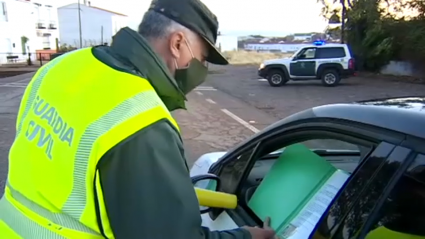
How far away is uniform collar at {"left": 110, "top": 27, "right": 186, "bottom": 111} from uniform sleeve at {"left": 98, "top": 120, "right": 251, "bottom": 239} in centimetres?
22

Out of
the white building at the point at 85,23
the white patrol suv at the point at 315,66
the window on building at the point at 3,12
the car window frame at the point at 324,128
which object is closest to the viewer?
the car window frame at the point at 324,128

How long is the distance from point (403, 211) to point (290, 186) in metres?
0.58

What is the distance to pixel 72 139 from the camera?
1.21 metres

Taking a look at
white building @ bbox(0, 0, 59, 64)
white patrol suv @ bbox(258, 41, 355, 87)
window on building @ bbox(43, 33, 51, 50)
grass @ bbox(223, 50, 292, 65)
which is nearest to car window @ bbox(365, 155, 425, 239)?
white patrol suv @ bbox(258, 41, 355, 87)

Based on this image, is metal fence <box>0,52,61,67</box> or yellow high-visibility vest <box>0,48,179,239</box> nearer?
yellow high-visibility vest <box>0,48,179,239</box>

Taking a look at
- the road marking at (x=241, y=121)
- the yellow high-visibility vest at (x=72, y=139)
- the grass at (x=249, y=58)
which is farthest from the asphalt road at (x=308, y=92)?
the grass at (x=249, y=58)

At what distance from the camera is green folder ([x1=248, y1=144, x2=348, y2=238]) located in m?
1.82

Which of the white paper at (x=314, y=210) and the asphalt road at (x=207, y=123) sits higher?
the white paper at (x=314, y=210)

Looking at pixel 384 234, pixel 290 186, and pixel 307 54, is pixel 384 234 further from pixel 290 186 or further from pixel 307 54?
pixel 307 54

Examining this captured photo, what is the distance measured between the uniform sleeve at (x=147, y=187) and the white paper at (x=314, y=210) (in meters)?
0.65

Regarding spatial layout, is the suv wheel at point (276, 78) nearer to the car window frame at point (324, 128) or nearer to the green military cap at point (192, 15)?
the car window frame at point (324, 128)

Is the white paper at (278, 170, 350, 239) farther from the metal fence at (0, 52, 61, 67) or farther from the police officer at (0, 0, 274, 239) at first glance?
the metal fence at (0, 52, 61, 67)

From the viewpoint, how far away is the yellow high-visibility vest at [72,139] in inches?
45.9

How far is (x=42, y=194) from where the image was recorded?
51.3 inches
